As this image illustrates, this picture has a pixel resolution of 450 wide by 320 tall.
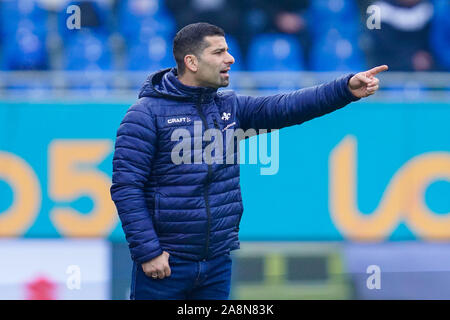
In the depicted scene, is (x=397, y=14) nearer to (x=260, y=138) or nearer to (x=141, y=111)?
(x=260, y=138)

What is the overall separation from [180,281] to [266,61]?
16.6ft

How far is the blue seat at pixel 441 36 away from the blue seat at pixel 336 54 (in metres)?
0.74

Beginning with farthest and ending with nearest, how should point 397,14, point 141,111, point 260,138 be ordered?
point 397,14
point 260,138
point 141,111

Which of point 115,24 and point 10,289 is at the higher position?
point 115,24

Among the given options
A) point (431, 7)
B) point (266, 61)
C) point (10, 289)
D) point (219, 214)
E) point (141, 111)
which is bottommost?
point (10, 289)

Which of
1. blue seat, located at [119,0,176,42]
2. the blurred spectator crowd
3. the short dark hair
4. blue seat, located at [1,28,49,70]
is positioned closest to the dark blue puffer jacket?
the short dark hair

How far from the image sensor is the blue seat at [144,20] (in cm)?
916

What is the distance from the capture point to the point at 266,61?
907 cm

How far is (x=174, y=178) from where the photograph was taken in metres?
4.22

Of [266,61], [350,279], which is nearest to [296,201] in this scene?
[350,279]

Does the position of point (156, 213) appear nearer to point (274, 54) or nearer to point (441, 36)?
point (274, 54)

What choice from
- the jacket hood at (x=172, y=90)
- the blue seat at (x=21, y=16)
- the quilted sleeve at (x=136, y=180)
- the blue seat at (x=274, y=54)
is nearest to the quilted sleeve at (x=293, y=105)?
the jacket hood at (x=172, y=90)

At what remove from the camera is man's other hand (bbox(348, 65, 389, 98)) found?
421 cm

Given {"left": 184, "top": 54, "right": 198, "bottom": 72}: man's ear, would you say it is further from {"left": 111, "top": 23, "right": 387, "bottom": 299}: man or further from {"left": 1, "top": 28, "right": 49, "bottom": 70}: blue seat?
{"left": 1, "top": 28, "right": 49, "bottom": 70}: blue seat
